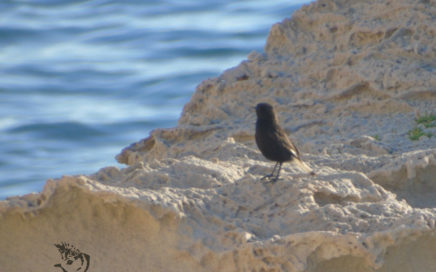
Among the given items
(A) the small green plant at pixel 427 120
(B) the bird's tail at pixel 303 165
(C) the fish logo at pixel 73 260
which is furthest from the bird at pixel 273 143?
(A) the small green plant at pixel 427 120

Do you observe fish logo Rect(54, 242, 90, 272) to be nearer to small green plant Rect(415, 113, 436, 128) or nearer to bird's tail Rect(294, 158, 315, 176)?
bird's tail Rect(294, 158, 315, 176)

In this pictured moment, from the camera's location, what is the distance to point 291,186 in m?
4.24

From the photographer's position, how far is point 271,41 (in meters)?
7.12

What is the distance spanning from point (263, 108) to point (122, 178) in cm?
97

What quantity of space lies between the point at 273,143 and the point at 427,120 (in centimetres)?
168

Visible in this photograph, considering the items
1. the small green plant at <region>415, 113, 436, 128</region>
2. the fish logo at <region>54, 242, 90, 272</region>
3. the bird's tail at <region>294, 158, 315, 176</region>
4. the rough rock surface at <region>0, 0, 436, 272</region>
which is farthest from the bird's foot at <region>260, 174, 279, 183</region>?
the small green plant at <region>415, 113, 436, 128</region>

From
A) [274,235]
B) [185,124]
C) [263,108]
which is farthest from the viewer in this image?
[185,124]

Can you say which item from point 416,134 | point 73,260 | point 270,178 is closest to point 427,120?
point 416,134

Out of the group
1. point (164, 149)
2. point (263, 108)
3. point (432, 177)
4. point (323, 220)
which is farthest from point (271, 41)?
point (323, 220)

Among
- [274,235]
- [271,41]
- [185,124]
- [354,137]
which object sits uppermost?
[271,41]

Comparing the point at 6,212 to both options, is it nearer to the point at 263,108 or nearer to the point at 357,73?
the point at 263,108

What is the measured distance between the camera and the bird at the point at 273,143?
4691 millimetres

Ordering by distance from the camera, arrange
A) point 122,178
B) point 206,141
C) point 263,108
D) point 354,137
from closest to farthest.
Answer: point 122,178 → point 263,108 → point 354,137 → point 206,141

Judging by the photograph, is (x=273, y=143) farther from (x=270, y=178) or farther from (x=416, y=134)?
(x=416, y=134)
